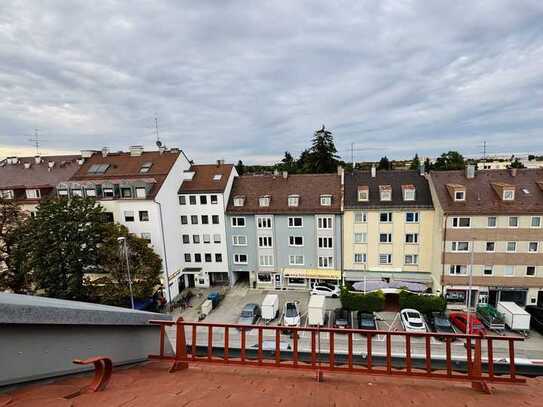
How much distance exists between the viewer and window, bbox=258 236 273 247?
30.1 meters

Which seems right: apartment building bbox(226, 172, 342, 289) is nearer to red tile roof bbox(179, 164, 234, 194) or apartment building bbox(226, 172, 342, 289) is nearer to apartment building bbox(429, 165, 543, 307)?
red tile roof bbox(179, 164, 234, 194)

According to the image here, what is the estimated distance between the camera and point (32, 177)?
34.9m

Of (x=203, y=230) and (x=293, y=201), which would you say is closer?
(x=293, y=201)

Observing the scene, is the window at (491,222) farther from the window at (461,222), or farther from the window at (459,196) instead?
the window at (459,196)

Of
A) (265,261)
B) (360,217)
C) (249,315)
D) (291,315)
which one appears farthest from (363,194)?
(249,315)

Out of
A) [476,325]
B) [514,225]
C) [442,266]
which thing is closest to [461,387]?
[476,325]

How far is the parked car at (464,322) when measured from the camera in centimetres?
2183

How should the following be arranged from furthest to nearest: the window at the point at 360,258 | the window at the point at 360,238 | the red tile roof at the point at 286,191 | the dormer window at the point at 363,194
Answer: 1. the red tile roof at the point at 286,191
2. the window at the point at 360,258
3. the window at the point at 360,238
4. the dormer window at the point at 363,194

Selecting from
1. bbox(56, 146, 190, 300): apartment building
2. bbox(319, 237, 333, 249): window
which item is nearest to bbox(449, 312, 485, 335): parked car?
bbox(319, 237, 333, 249): window

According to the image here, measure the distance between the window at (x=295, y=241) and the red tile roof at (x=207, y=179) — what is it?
7.79 meters

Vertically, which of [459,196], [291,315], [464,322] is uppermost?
[459,196]

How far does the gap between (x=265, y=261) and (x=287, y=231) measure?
3.71m

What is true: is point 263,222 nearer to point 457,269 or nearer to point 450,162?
point 457,269

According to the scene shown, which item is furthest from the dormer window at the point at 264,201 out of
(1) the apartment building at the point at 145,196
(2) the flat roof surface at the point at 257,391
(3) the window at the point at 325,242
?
(2) the flat roof surface at the point at 257,391
